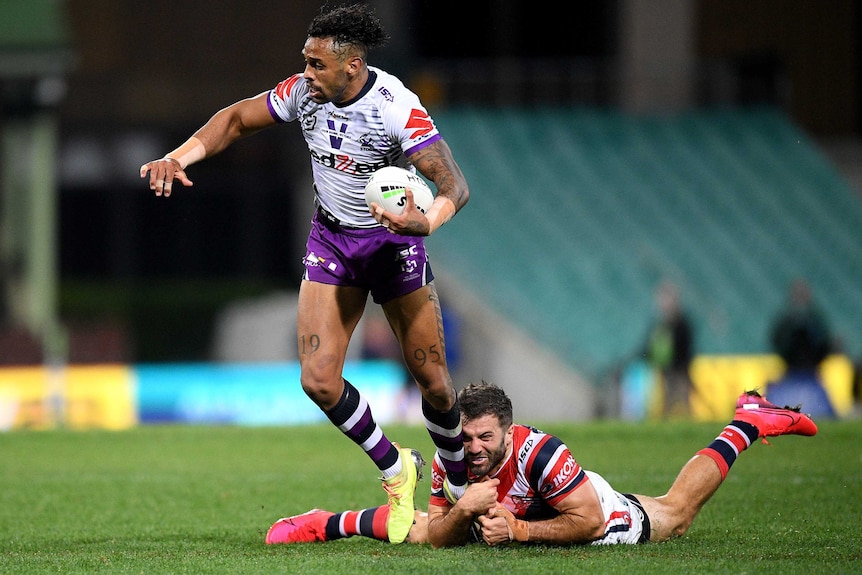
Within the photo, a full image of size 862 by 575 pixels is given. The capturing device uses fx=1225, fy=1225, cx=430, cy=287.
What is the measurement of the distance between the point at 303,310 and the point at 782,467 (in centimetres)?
451

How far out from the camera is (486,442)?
5.88 m

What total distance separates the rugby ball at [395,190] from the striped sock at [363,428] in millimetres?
1117

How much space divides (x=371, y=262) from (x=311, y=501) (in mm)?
2290

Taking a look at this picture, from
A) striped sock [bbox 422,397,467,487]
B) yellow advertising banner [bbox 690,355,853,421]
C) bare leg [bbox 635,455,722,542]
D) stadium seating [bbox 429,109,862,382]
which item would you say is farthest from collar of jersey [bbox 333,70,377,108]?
stadium seating [bbox 429,109,862,382]

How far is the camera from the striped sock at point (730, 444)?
255 inches

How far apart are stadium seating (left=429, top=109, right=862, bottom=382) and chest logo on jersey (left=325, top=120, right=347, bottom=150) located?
11645mm

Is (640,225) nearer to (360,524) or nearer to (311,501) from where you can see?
(311,501)

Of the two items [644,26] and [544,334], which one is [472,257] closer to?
[544,334]

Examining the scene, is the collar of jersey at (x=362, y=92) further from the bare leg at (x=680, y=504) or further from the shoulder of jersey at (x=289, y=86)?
the bare leg at (x=680, y=504)

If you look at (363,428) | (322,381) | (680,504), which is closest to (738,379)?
(680,504)

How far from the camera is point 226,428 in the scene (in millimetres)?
12008

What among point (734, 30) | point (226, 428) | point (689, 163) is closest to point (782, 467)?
point (226, 428)

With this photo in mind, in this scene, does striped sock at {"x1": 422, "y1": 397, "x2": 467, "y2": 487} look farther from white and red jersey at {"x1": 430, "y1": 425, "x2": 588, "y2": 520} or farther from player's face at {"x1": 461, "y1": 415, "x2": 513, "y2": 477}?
white and red jersey at {"x1": 430, "y1": 425, "x2": 588, "y2": 520}

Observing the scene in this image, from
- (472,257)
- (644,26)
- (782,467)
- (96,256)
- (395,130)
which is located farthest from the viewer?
(96,256)
